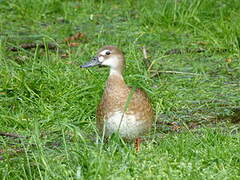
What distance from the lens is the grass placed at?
4.87 metres

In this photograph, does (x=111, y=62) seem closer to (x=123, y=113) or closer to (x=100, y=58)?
(x=100, y=58)

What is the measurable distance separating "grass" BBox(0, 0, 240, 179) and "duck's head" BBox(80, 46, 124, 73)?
0.78 feet

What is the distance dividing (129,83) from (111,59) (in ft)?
3.05

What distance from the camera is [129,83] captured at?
23.2ft

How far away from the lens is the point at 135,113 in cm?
571

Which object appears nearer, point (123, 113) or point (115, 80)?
point (123, 113)

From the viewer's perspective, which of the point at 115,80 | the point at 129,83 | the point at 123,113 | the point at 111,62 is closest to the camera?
the point at 123,113

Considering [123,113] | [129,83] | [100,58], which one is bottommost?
[129,83]

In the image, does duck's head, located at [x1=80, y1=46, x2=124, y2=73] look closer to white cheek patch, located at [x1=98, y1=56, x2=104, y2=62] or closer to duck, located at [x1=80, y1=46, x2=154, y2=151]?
white cheek patch, located at [x1=98, y1=56, x2=104, y2=62]

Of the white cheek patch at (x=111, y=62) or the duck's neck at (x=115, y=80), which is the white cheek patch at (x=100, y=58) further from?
the duck's neck at (x=115, y=80)

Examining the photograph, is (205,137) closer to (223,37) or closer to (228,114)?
(228,114)

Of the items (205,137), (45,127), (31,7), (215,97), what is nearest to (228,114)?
(215,97)

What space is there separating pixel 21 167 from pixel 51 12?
565 centimetres

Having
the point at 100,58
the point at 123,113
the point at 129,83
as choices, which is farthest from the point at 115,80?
the point at 129,83
